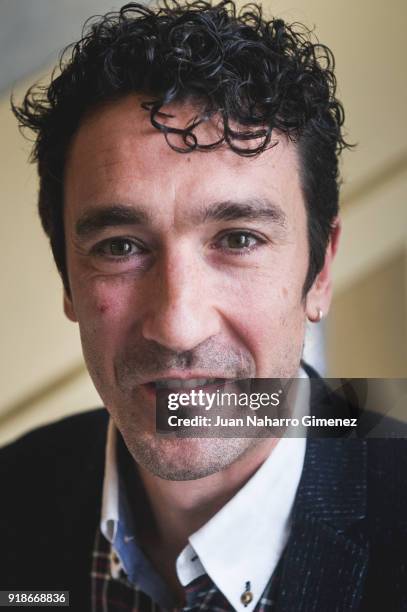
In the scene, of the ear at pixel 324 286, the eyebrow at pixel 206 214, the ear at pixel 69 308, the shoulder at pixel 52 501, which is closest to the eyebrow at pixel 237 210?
the eyebrow at pixel 206 214

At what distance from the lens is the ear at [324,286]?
0.65 meters

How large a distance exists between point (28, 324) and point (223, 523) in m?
0.31

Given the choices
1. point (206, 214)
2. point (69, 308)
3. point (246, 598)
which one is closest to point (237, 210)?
point (206, 214)

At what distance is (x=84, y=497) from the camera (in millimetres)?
734

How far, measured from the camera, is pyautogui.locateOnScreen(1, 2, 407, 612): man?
0.57 m

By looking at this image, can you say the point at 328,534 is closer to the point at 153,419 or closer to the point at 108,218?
the point at 153,419

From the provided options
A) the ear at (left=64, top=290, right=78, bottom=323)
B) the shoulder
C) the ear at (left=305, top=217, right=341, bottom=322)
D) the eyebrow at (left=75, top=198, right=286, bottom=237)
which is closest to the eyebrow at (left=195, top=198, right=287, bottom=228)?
the eyebrow at (left=75, top=198, right=286, bottom=237)

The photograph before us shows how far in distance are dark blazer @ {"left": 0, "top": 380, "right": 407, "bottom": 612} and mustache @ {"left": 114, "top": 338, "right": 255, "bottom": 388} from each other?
0.27 ft

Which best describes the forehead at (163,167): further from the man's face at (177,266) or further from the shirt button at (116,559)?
the shirt button at (116,559)

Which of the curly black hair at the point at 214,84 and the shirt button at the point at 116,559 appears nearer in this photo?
the curly black hair at the point at 214,84

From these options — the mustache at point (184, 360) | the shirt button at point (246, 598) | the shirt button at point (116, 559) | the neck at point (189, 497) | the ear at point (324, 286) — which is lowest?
the shirt button at point (246, 598)

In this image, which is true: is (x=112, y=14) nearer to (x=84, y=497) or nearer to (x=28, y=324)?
(x=28, y=324)

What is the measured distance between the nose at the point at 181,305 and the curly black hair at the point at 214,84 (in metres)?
0.10

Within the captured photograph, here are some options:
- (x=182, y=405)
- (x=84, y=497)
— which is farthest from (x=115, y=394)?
(x=84, y=497)
